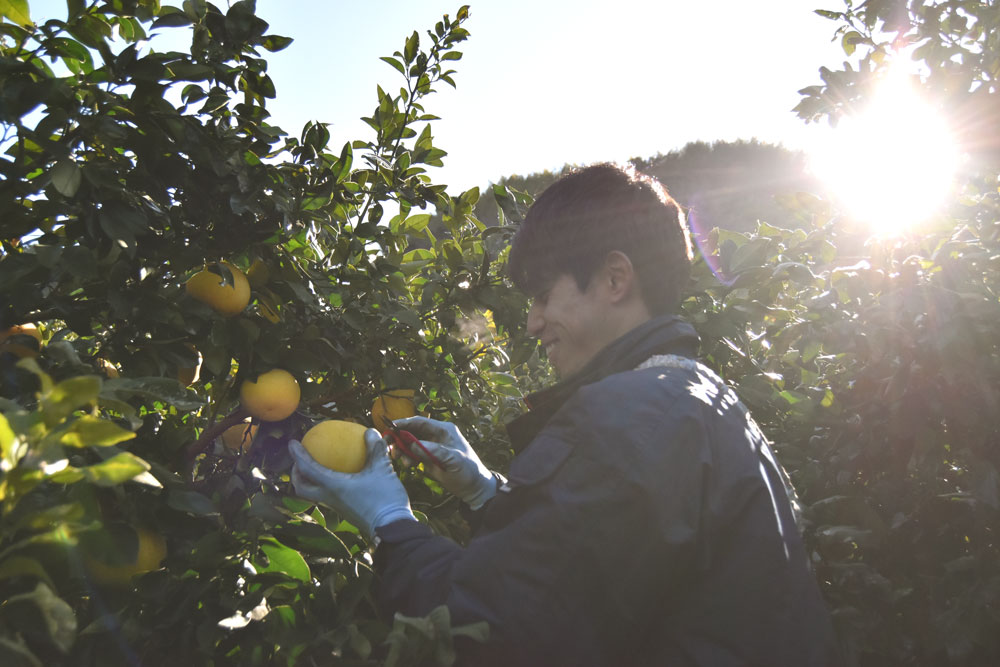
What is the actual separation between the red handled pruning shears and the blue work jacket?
0.42 meters

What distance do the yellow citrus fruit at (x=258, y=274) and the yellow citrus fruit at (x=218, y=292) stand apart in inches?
3.7

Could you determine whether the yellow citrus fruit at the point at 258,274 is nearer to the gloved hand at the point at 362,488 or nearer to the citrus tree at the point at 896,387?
the gloved hand at the point at 362,488

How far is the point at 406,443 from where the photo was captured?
152cm

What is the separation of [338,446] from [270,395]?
210 millimetres

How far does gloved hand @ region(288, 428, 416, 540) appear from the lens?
1.22m

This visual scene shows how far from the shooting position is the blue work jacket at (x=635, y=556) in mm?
901

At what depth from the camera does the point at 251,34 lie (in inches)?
53.3

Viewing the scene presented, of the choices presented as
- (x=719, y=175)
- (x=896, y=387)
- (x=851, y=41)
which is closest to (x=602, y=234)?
(x=896, y=387)

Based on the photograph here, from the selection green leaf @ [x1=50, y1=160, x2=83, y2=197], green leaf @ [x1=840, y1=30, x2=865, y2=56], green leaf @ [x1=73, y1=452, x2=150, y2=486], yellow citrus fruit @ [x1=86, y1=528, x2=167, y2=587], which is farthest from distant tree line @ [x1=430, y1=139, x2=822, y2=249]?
green leaf @ [x1=73, y1=452, x2=150, y2=486]

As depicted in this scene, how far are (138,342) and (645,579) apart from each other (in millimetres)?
1035

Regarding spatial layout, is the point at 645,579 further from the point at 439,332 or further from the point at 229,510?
the point at 439,332

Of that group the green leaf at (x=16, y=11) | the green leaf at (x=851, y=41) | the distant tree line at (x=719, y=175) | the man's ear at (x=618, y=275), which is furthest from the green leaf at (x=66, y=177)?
the distant tree line at (x=719, y=175)

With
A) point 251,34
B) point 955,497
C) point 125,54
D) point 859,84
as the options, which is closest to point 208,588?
point 125,54

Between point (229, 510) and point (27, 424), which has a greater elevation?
point (27, 424)
